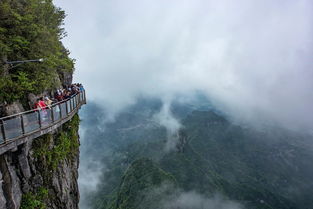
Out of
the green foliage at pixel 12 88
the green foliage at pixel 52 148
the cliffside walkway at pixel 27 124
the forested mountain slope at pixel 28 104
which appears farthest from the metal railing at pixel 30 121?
the green foliage at pixel 52 148

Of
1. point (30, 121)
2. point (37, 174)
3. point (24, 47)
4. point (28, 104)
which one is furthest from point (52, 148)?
point (24, 47)

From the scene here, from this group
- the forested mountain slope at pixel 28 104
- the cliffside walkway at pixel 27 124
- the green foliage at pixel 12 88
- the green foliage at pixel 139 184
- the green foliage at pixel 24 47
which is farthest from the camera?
the green foliage at pixel 139 184

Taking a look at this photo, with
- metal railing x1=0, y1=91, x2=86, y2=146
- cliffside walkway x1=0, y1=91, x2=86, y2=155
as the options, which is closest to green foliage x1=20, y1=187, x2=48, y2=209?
cliffside walkway x1=0, y1=91, x2=86, y2=155

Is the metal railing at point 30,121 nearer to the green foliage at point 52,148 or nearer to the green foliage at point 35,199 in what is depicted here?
the green foliage at point 52,148

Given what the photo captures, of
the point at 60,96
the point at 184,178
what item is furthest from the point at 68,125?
the point at 184,178

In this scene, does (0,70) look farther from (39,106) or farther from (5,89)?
(39,106)

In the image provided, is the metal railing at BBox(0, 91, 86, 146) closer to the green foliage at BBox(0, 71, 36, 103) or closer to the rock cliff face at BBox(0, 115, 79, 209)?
the green foliage at BBox(0, 71, 36, 103)

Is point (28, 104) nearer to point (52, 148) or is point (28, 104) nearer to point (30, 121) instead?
point (30, 121)
